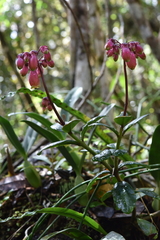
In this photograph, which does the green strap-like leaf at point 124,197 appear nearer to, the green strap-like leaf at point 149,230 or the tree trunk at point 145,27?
the green strap-like leaf at point 149,230

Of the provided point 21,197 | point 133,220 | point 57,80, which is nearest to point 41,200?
→ point 21,197

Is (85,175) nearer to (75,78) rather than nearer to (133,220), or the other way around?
(133,220)

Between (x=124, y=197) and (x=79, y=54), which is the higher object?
(x=79, y=54)

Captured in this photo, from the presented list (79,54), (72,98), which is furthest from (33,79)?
(79,54)

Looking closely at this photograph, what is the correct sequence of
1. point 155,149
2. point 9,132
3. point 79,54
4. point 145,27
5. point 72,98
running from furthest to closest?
1. point 145,27
2. point 79,54
3. point 72,98
4. point 9,132
5. point 155,149

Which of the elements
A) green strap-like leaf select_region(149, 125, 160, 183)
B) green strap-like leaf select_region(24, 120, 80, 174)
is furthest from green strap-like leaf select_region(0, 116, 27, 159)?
green strap-like leaf select_region(149, 125, 160, 183)

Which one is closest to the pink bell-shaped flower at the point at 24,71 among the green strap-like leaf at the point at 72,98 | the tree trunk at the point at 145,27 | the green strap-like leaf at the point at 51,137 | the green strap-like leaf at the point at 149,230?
the green strap-like leaf at the point at 51,137

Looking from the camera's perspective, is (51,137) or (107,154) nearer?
(107,154)

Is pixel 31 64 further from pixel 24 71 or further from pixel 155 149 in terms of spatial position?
pixel 155 149

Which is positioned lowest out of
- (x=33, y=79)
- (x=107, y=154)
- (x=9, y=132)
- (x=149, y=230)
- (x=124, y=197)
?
(x=149, y=230)
